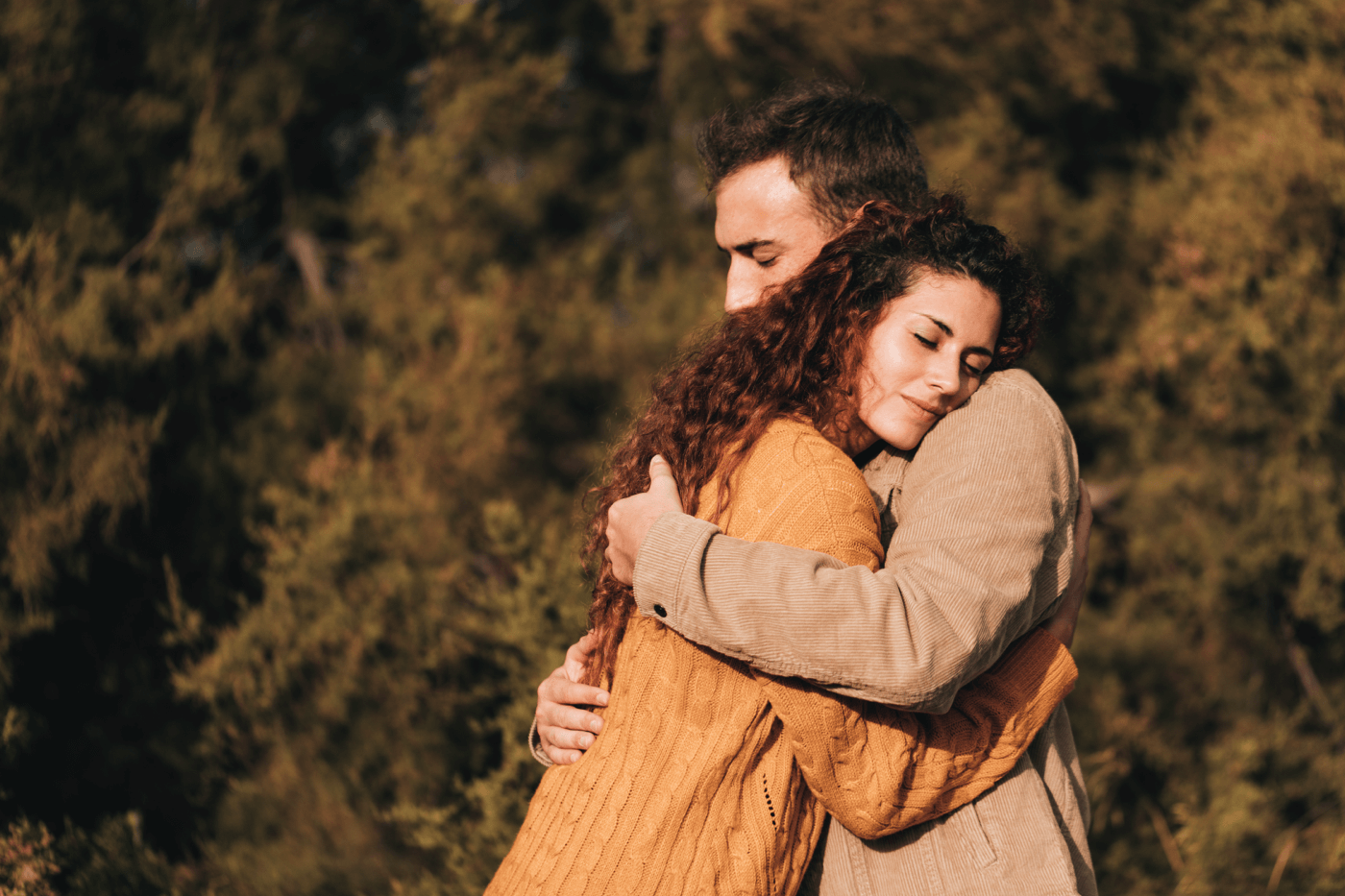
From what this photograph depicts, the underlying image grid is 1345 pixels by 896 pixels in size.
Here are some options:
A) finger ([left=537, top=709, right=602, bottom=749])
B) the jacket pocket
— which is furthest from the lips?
finger ([left=537, top=709, right=602, bottom=749])

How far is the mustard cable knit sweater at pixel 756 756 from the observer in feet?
4.12

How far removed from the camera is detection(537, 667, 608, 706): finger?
1.49 meters

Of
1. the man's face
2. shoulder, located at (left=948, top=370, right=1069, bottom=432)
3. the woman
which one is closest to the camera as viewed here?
the woman

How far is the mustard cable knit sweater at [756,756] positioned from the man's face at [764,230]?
17.1 inches

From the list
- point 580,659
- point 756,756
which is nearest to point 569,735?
point 580,659

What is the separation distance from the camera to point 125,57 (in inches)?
190

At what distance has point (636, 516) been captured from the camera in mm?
1327

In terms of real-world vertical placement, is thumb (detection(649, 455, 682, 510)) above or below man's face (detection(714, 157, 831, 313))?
below

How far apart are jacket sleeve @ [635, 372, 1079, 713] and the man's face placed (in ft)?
1.74

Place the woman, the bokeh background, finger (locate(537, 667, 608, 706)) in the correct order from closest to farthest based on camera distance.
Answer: the woman, finger (locate(537, 667, 608, 706)), the bokeh background

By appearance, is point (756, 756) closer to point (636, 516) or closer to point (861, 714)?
point (861, 714)

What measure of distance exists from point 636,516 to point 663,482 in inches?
3.0

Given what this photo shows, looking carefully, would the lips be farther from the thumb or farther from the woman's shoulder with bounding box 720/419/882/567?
the thumb

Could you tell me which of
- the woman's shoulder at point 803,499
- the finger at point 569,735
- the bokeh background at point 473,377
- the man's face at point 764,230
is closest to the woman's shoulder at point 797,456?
the woman's shoulder at point 803,499
